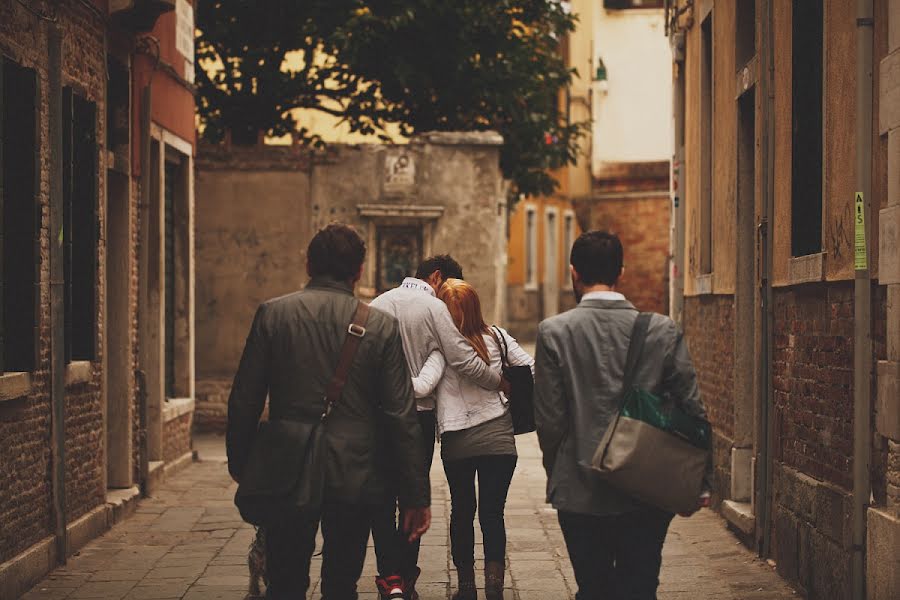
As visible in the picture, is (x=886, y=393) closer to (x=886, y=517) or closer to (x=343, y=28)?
(x=886, y=517)

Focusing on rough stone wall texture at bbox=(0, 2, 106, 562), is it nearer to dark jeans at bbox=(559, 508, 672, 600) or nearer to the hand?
the hand

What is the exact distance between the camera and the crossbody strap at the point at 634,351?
5.38 metres

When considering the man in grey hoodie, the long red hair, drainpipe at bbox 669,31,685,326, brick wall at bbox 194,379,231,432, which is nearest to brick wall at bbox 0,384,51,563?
the man in grey hoodie

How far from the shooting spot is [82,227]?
34.5 ft

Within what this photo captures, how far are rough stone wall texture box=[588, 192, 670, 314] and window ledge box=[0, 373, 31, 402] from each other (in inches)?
1276

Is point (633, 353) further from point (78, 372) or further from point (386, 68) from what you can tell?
point (386, 68)

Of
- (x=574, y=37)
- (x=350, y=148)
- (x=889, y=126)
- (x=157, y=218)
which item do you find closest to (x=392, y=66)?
(x=350, y=148)

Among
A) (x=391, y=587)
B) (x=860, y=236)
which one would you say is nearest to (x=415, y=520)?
(x=391, y=587)

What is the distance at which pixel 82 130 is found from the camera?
34.2ft

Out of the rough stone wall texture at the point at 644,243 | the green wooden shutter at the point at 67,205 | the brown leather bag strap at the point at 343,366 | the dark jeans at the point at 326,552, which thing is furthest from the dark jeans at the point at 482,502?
the rough stone wall texture at the point at 644,243

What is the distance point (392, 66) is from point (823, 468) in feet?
51.3

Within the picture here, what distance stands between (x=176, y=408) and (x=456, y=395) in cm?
706

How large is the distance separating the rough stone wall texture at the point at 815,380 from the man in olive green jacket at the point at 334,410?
2.77 m

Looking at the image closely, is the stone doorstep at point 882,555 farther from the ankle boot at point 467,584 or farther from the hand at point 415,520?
the hand at point 415,520
